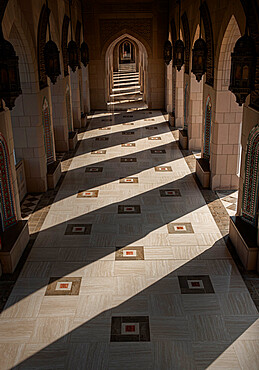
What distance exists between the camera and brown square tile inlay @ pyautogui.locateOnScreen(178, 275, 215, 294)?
13.2 feet

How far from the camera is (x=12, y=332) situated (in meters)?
3.47

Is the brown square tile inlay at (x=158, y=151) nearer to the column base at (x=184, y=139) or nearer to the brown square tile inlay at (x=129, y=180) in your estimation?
the column base at (x=184, y=139)

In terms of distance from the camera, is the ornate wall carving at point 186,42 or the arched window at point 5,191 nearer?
the arched window at point 5,191

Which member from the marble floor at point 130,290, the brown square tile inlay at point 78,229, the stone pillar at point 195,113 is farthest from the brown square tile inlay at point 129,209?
the stone pillar at point 195,113

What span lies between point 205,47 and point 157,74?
22.8 feet

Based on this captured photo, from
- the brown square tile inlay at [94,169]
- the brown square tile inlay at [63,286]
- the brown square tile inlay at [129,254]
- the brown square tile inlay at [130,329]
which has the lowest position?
the brown square tile inlay at [130,329]

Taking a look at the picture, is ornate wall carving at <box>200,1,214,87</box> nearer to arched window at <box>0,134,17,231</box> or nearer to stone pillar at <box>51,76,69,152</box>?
stone pillar at <box>51,76,69,152</box>

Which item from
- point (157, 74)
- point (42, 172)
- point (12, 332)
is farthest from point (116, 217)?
point (157, 74)

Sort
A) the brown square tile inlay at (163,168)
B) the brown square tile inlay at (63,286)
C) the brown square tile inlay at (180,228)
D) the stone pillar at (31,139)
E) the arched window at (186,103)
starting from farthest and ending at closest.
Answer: the arched window at (186,103)
the brown square tile inlay at (163,168)
the stone pillar at (31,139)
the brown square tile inlay at (180,228)
the brown square tile inlay at (63,286)

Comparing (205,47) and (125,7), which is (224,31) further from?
(125,7)

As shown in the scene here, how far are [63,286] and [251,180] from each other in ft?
7.76

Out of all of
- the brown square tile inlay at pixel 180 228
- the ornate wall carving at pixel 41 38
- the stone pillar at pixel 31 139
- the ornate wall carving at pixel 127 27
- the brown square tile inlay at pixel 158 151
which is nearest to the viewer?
the brown square tile inlay at pixel 180 228

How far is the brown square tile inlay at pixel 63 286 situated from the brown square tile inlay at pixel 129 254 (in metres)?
0.60

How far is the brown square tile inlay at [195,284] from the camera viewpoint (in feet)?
13.2
